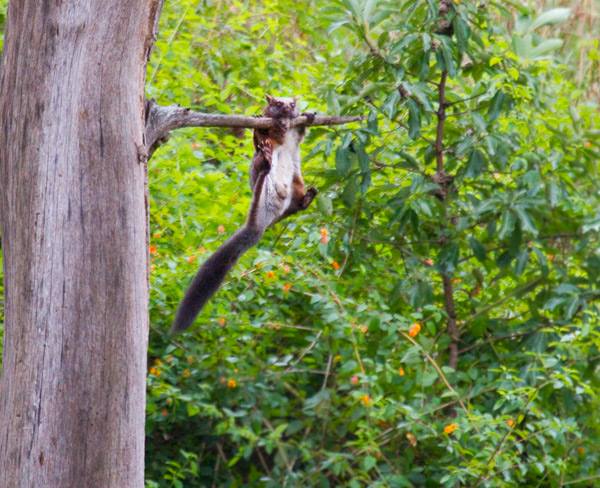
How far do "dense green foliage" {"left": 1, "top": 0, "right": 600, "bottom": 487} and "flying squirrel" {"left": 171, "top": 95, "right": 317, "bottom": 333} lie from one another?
0.43m

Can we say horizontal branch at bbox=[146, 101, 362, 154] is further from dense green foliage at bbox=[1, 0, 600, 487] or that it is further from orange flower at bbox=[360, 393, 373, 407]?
Result: orange flower at bbox=[360, 393, 373, 407]

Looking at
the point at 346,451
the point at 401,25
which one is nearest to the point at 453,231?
the point at 401,25

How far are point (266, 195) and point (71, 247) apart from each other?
934 millimetres

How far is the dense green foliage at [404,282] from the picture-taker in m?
4.14

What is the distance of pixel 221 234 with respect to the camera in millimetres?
4312

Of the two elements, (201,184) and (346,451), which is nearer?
(201,184)

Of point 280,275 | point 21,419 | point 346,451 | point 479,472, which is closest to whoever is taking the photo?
point 21,419

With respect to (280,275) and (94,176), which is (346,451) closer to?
(280,275)

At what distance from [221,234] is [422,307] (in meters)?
0.91

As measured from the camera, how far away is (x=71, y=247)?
2.67 metres

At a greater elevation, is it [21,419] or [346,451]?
[21,419]

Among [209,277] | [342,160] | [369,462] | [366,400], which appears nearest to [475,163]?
[342,160]

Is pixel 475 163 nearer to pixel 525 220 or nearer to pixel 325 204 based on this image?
pixel 525 220

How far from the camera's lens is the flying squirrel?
10.7 feet
